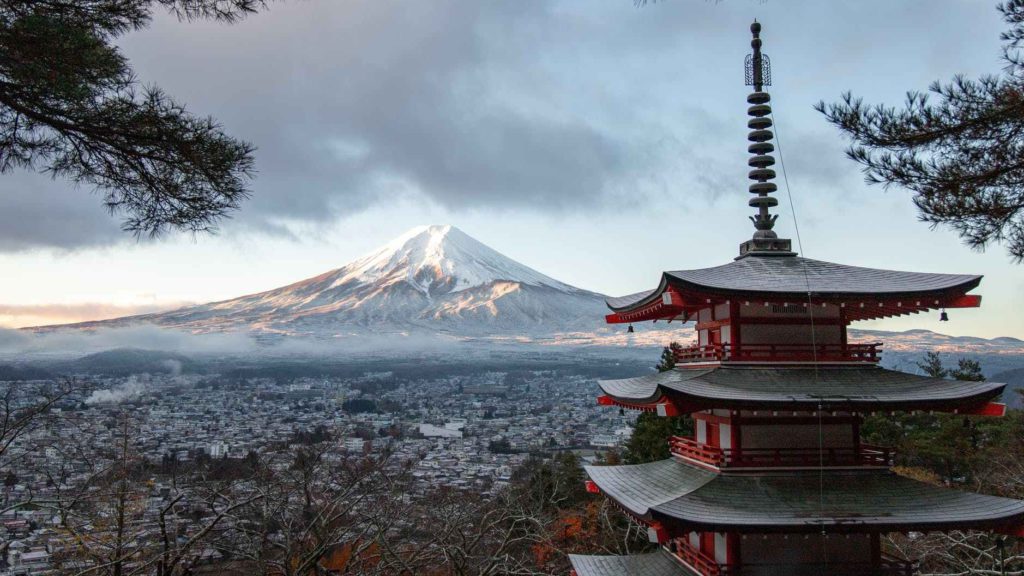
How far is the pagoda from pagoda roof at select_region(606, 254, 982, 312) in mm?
25

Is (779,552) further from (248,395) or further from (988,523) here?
(248,395)

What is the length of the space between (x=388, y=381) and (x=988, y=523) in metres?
83.4

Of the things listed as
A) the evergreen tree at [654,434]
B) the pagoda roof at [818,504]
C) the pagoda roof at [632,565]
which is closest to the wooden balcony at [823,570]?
the pagoda roof at [818,504]

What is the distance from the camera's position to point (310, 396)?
234 feet

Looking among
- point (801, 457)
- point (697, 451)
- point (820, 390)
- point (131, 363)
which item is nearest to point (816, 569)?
point (801, 457)

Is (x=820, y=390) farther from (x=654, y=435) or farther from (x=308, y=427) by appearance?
(x=308, y=427)

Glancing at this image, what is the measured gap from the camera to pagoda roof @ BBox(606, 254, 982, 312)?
9.40m

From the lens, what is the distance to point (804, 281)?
987 cm

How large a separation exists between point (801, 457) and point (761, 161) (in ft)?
15.3

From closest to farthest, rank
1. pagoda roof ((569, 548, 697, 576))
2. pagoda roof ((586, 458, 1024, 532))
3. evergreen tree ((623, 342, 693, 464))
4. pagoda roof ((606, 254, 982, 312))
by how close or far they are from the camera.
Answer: pagoda roof ((586, 458, 1024, 532)) < pagoda roof ((606, 254, 982, 312)) < pagoda roof ((569, 548, 697, 576)) < evergreen tree ((623, 342, 693, 464))

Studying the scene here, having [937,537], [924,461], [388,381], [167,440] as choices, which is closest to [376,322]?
[388,381]

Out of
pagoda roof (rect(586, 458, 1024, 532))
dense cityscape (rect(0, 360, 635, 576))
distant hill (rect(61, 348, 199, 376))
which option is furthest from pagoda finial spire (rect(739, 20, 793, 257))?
distant hill (rect(61, 348, 199, 376))

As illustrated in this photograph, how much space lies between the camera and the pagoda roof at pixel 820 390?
8906 millimetres

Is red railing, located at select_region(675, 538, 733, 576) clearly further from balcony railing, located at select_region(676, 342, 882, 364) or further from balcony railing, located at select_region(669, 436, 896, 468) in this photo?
balcony railing, located at select_region(676, 342, 882, 364)
